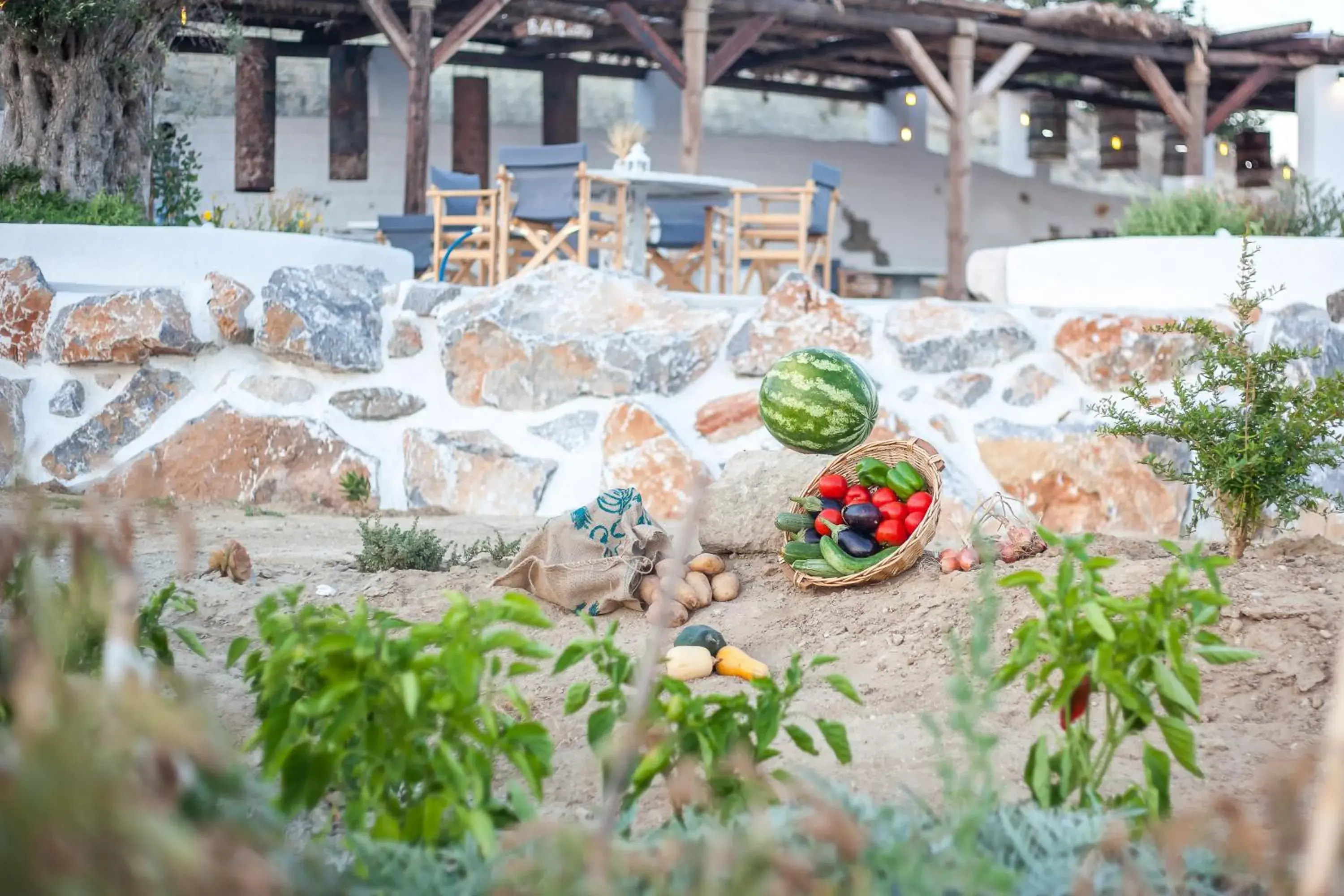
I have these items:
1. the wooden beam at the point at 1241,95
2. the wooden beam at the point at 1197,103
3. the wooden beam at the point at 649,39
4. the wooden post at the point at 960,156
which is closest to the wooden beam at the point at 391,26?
the wooden beam at the point at 649,39

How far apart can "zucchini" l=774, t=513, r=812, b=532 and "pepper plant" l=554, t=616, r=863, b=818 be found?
78.6 inches

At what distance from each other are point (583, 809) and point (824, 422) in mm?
2051

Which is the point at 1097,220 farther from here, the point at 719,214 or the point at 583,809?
the point at 583,809

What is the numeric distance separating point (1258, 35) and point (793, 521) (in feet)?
38.3

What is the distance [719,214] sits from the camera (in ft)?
35.6

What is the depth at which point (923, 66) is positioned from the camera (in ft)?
40.0

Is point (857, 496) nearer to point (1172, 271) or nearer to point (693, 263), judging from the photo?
point (1172, 271)

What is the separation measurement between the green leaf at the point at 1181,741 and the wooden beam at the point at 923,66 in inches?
436

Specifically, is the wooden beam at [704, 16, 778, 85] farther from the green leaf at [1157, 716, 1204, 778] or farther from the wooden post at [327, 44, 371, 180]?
the green leaf at [1157, 716, 1204, 778]

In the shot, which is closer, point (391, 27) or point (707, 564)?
point (707, 564)

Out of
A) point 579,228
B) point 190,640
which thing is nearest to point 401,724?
point 190,640

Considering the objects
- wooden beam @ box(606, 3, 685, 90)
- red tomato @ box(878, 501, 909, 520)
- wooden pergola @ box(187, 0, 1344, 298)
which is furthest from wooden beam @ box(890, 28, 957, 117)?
red tomato @ box(878, 501, 909, 520)

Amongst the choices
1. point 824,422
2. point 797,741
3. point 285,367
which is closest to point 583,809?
point 797,741

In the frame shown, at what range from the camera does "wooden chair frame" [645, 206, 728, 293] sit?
1010 centimetres
